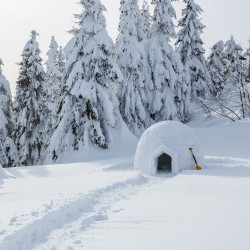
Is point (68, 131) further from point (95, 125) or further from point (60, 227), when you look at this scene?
point (60, 227)

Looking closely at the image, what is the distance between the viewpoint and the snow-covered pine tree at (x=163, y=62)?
2558 cm

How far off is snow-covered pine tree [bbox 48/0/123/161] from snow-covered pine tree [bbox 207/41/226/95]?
2033 cm

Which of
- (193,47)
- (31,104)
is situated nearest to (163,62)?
(193,47)

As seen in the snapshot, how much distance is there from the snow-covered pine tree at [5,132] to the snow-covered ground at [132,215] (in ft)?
44.5

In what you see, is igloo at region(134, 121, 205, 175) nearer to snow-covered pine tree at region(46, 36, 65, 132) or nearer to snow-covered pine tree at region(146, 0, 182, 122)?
snow-covered pine tree at region(146, 0, 182, 122)

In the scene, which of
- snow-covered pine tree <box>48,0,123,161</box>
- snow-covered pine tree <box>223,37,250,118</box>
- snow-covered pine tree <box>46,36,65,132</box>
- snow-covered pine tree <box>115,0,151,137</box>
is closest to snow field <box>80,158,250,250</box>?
snow-covered pine tree <box>48,0,123,161</box>

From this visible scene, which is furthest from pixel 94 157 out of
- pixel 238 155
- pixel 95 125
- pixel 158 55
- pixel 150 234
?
pixel 150 234

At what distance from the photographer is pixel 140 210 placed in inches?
282

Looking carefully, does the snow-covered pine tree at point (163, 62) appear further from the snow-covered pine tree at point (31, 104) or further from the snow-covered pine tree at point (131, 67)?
the snow-covered pine tree at point (31, 104)

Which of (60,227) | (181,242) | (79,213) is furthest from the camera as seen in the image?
(79,213)

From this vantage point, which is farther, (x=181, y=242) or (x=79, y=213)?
(x=79, y=213)

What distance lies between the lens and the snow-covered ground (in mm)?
5059

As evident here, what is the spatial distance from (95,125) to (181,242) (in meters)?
14.9

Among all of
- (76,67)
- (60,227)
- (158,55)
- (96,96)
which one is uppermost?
(158,55)
